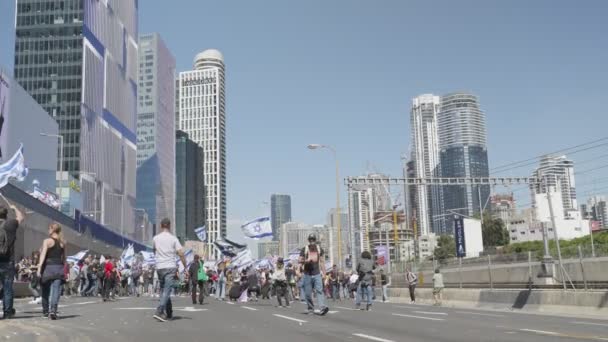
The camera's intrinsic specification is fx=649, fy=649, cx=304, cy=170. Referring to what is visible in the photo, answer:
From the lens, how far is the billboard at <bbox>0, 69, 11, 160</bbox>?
66.8 metres

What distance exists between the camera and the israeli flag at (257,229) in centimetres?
3575

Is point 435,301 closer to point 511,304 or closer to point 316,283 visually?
point 511,304

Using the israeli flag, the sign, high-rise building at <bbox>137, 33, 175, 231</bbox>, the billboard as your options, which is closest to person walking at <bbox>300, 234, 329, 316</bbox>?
the israeli flag

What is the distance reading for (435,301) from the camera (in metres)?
26.8

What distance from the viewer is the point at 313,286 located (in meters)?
15.6

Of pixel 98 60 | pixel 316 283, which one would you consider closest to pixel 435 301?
pixel 316 283

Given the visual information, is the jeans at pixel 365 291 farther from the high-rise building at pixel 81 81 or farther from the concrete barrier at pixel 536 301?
the high-rise building at pixel 81 81

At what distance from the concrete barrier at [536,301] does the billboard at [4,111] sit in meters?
53.2

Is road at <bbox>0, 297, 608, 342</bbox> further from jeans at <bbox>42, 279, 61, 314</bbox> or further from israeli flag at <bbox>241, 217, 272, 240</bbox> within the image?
israeli flag at <bbox>241, 217, 272, 240</bbox>

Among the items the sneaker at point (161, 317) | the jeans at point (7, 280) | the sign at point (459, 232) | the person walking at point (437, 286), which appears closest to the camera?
the sneaker at point (161, 317)

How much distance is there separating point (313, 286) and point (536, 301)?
8.72m

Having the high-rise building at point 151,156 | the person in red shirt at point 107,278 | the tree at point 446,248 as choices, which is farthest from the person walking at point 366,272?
the high-rise building at point 151,156

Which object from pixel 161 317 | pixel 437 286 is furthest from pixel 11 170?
pixel 437 286

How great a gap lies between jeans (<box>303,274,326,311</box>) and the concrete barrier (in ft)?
25.1
